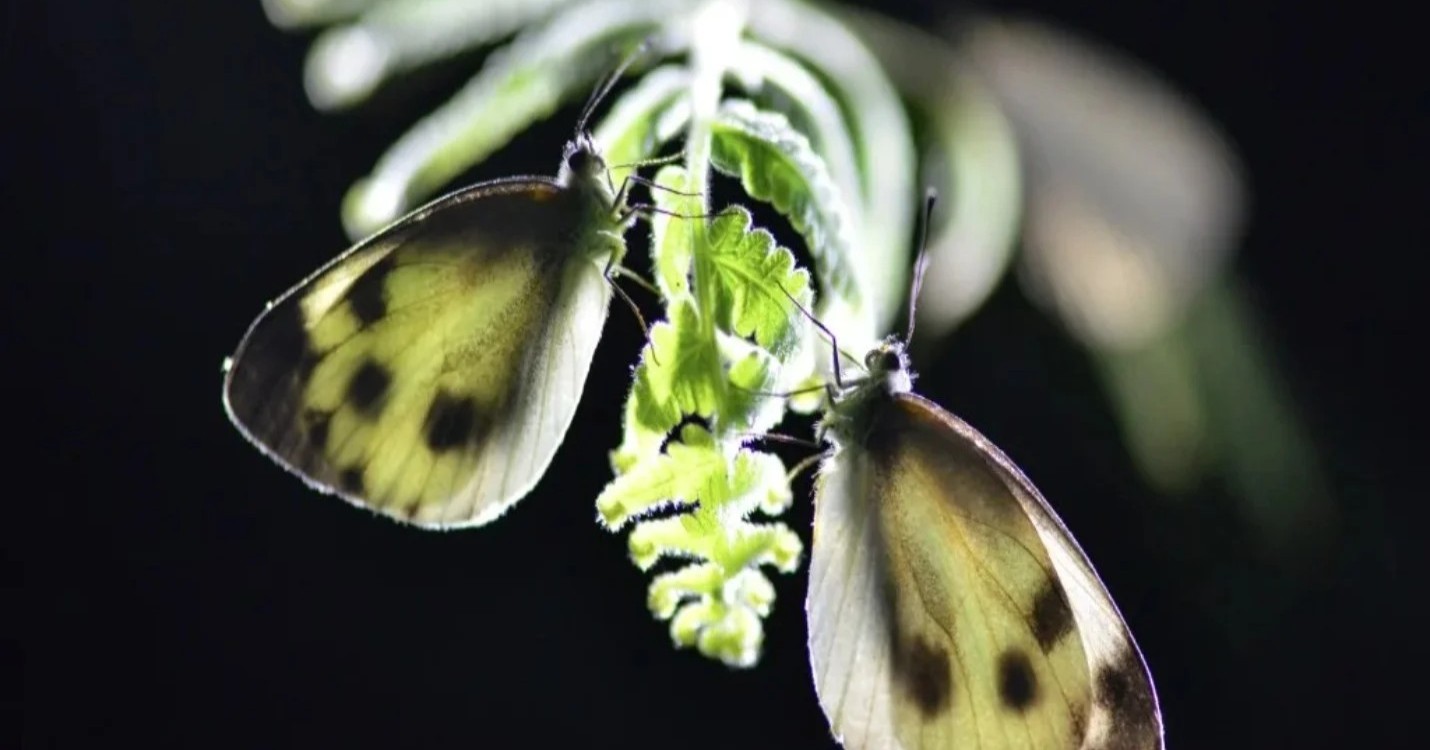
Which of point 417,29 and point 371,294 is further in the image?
point 417,29

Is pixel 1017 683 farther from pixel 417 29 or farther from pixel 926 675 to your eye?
pixel 417 29

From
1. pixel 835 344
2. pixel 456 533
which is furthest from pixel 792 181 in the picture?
pixel 456 533

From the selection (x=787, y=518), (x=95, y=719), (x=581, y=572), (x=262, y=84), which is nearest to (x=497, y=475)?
(x=787, y=518)

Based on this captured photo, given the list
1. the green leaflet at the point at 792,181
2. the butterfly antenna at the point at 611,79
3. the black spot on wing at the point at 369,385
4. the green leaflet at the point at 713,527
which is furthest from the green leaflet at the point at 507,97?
the green leaflet at the point at 713,527

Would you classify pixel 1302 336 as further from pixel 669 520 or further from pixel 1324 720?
pixel 669 520

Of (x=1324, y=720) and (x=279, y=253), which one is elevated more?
(x=279, y=253)
